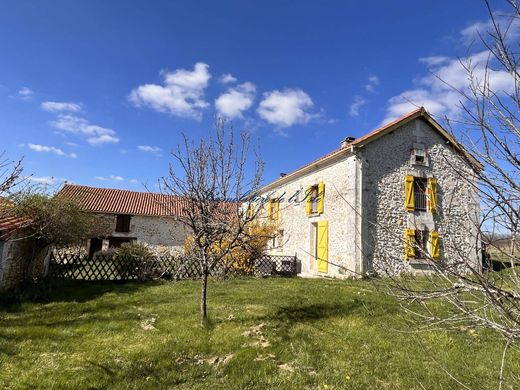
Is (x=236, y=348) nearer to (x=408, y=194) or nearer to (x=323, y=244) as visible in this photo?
(x=323, y=244)

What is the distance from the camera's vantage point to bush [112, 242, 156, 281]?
39.9 feet

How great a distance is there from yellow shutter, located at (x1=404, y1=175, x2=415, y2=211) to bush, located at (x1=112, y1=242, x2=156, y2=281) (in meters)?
9.72

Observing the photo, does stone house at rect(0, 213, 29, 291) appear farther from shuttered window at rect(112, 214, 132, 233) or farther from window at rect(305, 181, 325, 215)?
shuttered window at rect(112, 214, 132, 233)

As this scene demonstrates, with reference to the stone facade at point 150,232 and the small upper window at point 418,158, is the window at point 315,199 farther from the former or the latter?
the stone facade at point 150,232

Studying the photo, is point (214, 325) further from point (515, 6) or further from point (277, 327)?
point (515, 6)

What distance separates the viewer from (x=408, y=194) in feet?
47.5

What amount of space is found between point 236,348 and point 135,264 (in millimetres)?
7788

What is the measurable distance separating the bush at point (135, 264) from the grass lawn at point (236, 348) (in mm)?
3746

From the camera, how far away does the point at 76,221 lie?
416 inches

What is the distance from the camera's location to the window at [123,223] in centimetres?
2598

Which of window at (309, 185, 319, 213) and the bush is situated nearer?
the bush

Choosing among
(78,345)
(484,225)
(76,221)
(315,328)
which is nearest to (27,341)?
(78,345)

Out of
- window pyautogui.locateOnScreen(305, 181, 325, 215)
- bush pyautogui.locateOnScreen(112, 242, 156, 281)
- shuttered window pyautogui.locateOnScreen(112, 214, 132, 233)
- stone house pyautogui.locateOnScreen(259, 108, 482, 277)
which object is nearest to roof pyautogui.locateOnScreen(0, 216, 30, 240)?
bush pyautogui.locateOnScreen(112, 242, 156, 281)

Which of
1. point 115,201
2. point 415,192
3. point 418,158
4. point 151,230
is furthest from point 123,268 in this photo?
point 115,201
